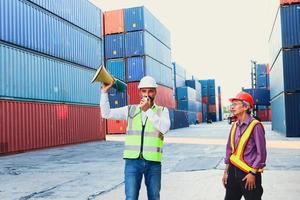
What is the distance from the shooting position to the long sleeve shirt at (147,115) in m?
3.95

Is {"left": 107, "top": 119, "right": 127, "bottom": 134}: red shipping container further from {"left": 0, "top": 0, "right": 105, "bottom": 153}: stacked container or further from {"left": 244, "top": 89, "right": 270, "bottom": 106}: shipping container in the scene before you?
{"left": 244, "top": 89, "right": 270, "bottom": 106}: shipping container

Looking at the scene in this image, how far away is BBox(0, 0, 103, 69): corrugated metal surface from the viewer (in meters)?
17.6

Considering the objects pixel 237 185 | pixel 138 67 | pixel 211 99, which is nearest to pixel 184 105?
pixel 211 99

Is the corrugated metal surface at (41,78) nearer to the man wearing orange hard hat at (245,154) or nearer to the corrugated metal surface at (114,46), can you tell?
the corrugated metal surface at (114,46)

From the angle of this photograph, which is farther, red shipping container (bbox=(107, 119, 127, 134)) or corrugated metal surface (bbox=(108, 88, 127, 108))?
red shipping container (bbox=(107, 119, 127, 134))

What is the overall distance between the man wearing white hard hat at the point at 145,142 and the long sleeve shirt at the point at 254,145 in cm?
80

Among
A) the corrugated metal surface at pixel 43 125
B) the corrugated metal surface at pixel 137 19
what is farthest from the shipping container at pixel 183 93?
the corrugated metal surface at pixel 43 125

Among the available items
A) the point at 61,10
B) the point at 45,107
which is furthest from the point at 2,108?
the point at 61,10

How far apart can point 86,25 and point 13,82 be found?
394 inches

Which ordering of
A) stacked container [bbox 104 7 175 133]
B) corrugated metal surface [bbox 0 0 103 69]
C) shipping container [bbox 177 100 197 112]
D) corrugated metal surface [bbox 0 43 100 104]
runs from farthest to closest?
1. shipping container [bbox 177 100 197 112]
2. stacked container [bbox 104 7 175 133]
3. corrugated metal surface [bbox 0 0 103 69]
4. corrugated metal surface [bbox 0 43 100 104]

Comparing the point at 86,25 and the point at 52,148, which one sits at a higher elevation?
the point at 86,25

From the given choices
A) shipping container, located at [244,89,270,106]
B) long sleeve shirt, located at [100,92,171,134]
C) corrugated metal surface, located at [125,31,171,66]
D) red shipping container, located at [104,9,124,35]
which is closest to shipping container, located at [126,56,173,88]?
corrugated metal surface, located at [125,31,171,66]

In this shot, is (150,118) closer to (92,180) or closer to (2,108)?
(92,180)

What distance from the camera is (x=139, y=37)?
113ft
